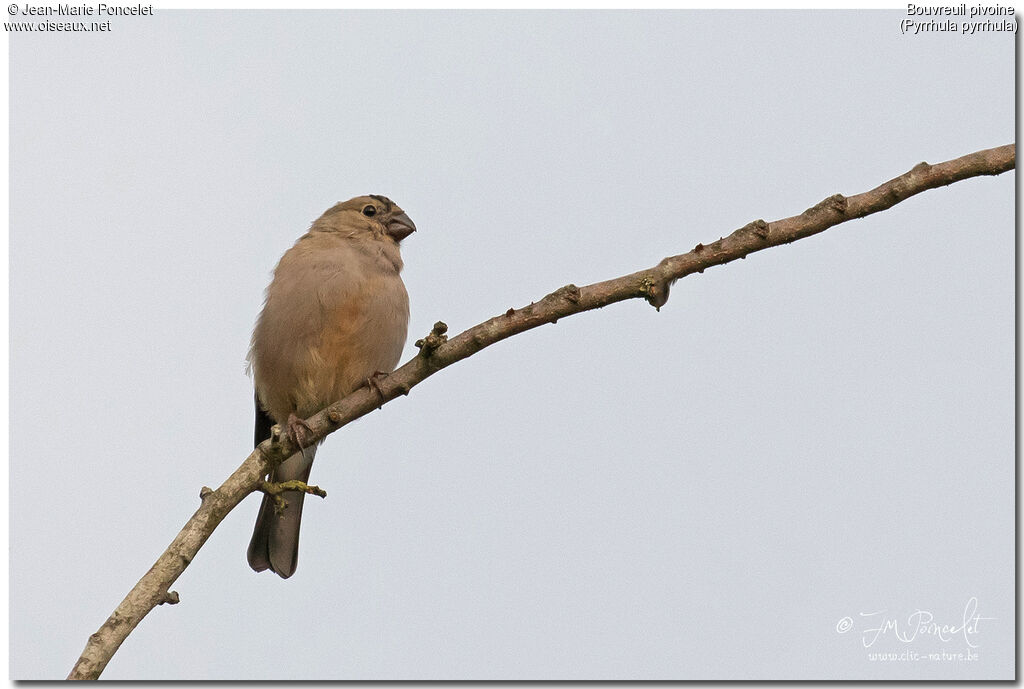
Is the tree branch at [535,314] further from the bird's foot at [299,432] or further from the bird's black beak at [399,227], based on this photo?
the bird's black beak at [399,227]

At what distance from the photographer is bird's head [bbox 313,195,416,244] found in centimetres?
786

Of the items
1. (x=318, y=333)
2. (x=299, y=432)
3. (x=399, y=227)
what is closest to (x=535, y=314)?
(x=299, y=432)

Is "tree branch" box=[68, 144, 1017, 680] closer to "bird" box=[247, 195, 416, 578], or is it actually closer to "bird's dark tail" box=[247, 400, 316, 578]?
"bird" box=[247, 195, 416, 578]

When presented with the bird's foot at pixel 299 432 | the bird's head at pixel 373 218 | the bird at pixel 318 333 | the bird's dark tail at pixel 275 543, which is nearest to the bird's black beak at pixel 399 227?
the bird's head at pixel 373 218

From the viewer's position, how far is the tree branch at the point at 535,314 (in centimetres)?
430

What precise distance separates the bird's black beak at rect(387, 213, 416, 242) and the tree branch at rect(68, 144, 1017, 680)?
2.99 metres

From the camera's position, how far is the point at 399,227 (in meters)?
7.95

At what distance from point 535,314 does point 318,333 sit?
8.54ft

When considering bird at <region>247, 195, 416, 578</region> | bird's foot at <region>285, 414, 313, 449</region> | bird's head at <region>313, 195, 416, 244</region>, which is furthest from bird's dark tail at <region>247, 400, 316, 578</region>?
bird's foot at <region>285, 414, 313, 449</region>

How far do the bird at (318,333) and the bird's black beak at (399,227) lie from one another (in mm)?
197

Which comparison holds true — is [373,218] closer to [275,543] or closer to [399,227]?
[399,227]

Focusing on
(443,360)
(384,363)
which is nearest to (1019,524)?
(443,360)

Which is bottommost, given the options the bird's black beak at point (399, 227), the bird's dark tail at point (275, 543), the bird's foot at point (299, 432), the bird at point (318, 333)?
the bird's dark tail at point (275, 543)

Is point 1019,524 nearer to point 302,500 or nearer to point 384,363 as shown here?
point 384,363
